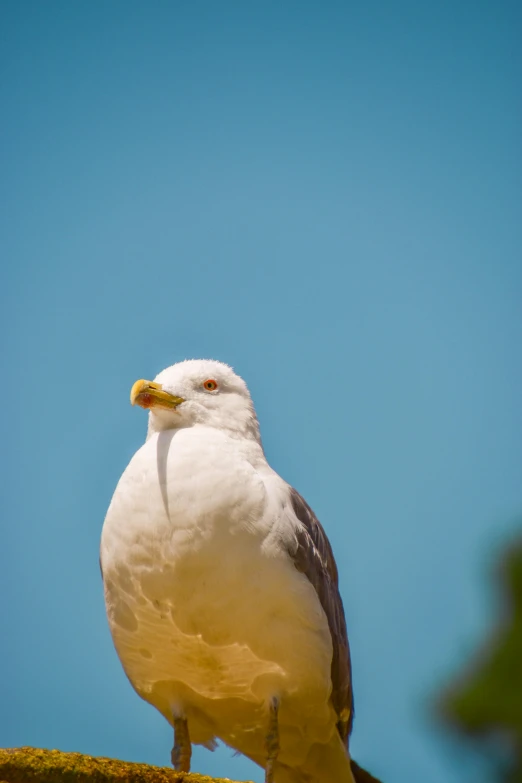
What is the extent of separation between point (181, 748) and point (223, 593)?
4.59 ft

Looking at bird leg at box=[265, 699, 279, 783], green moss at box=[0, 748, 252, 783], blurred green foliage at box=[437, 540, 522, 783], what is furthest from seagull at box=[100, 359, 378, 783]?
blurred green foliage at box=[437, 540, 522, 783]

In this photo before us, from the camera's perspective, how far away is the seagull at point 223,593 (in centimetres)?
626

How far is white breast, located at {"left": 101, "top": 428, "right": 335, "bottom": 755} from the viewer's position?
6234mm

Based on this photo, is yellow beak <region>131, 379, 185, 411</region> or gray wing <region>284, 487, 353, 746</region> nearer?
gray wing <region>284, 487, 353, 746</region>

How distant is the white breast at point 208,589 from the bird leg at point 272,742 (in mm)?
120

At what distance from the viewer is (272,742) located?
6.60 m

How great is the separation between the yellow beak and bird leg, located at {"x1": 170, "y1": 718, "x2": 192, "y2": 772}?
2.32 m

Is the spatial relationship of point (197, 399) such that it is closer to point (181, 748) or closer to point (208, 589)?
point (208, 589)

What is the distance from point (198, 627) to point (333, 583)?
1.44 m

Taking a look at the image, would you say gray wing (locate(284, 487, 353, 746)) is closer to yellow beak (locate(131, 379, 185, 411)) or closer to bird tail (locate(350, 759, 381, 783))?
bird tail (locate(350, 759, 381, 783))

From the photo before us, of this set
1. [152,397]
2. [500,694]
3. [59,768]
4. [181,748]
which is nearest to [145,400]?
[152,397]

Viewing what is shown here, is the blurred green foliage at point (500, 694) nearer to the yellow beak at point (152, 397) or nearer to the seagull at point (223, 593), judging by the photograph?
the seagull at point (223, 593)

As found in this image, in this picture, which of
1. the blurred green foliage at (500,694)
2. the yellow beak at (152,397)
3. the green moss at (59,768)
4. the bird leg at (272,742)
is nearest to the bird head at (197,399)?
the yellow beak at (152,397)

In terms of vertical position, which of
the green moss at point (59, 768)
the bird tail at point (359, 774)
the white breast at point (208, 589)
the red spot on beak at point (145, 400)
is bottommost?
the bird tail at point (359, 774)
